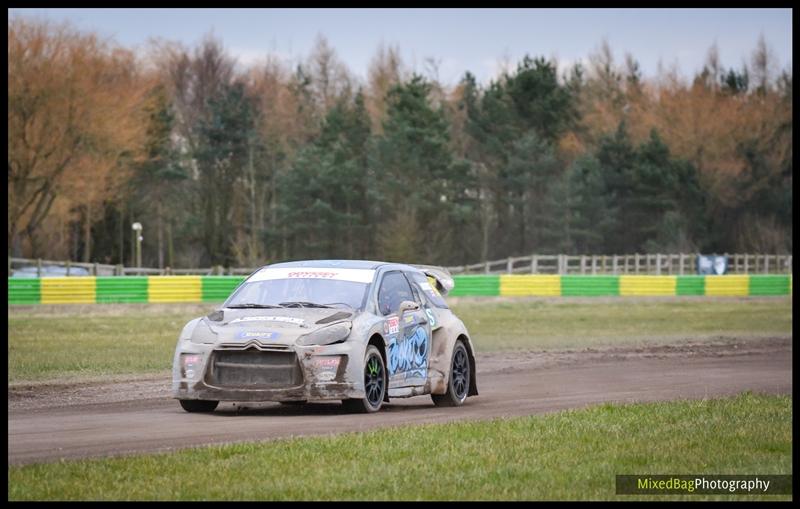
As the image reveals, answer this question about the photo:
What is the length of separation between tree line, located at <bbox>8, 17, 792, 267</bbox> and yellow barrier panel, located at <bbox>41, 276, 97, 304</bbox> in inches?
1300

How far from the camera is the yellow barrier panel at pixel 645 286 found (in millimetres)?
46500

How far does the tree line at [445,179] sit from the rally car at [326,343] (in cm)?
5827

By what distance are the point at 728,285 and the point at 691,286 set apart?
59.2 inches

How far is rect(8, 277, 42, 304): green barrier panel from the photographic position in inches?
1492

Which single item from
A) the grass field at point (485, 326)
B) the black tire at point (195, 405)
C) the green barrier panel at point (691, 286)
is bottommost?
the grass field at point (485, 326)

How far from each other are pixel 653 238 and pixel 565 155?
34.4 feet

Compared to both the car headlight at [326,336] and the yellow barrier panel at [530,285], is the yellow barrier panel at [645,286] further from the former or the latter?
the car headlight at [326,336]

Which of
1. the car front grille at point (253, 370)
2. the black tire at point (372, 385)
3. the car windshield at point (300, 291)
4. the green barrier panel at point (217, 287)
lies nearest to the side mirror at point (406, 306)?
the car windshield at point (300, 291)

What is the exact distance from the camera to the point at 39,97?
61.6 meters

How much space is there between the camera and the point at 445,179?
83500mm

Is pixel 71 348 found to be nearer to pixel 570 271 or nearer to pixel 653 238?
pixel 570 271

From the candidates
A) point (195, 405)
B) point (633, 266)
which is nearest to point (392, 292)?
point (195, 405)

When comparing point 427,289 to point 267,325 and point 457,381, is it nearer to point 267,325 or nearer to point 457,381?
point 457,381

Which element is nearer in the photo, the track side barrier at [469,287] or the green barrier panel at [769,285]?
the track side barrier at [469,287]
